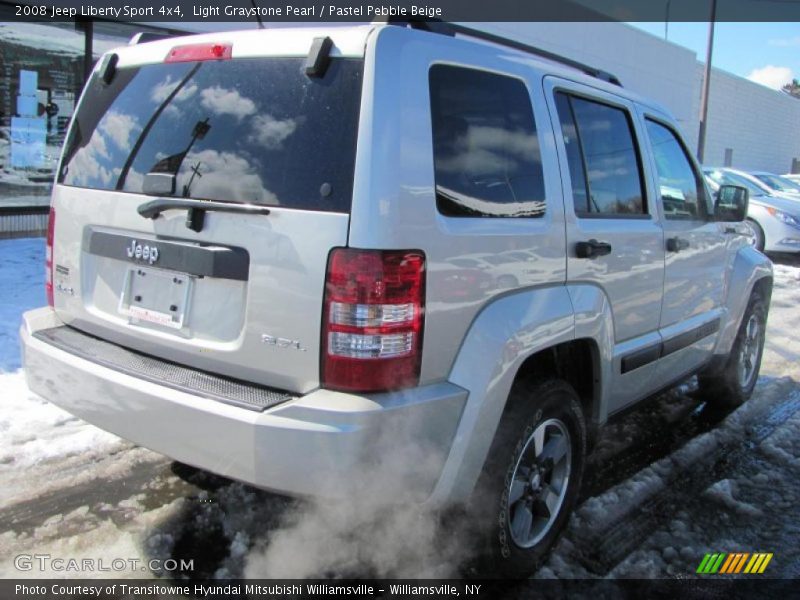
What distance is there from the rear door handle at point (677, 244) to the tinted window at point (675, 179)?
0.47 feet

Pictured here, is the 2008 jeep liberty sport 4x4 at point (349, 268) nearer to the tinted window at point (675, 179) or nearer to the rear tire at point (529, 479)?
the rear tire at point (529, 479)

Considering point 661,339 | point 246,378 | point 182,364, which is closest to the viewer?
point 246,378

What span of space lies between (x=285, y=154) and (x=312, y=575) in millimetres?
1663

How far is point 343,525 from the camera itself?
260 centimetres

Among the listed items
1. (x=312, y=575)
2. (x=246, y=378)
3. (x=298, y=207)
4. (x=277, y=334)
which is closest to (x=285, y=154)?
(x=298, y=207)

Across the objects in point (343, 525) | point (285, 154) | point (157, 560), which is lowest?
point (157, 560)

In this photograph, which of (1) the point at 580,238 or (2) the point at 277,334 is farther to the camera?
(1) the point at 580,238

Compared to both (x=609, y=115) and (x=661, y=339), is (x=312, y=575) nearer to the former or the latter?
(x=661, y=339)

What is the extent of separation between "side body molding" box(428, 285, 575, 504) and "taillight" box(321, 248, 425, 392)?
0.26 metres

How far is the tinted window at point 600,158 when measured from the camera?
9.82 feet

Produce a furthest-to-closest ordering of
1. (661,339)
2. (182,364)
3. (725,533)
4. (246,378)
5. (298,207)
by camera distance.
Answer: (661,339)
(725,533)
(182,364)
(246,378)
(298,207)

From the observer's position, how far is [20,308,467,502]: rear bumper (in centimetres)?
208

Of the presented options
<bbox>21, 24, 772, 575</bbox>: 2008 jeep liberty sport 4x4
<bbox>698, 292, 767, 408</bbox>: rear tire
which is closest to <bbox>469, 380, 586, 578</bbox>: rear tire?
<bbox>21, 24, 772, 575</bbox>: 2008 jeep liberty sport 4x4

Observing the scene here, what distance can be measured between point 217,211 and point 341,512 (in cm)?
112
